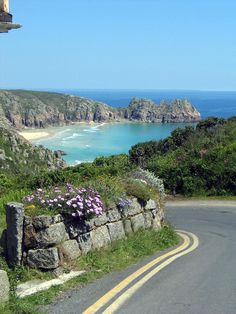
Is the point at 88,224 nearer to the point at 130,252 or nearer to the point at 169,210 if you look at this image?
the point at 130,252

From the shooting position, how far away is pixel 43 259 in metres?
7.80

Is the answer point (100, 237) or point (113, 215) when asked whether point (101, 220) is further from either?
point (113, 215)

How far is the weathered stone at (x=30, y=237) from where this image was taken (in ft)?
25.6

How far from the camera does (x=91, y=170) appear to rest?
2458 cm

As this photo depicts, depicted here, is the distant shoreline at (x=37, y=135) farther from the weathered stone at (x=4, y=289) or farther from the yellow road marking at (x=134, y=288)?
the weathered stone at (x=4, y=289)

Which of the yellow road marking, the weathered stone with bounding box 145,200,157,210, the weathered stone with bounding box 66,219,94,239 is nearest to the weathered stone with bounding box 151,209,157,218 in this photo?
the weathered stone with bounding box 145,200,157,210

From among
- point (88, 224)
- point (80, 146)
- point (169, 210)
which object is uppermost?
point (88, 224)

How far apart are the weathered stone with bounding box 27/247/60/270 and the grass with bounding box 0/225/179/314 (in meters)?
0.40

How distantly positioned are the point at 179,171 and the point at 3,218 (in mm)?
17004

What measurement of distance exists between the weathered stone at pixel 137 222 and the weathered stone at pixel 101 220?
1138mm

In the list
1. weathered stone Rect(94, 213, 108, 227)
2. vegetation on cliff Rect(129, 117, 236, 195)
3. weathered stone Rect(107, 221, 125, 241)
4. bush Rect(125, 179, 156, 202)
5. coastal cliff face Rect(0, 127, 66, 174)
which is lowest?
coastal cliff face Rect(0, 127, 66, 174)

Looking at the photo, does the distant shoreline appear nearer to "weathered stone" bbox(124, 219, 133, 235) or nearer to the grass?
the grass

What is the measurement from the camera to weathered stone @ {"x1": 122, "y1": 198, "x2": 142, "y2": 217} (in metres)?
10.2

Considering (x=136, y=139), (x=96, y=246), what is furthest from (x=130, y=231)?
(x=136, y=139)
